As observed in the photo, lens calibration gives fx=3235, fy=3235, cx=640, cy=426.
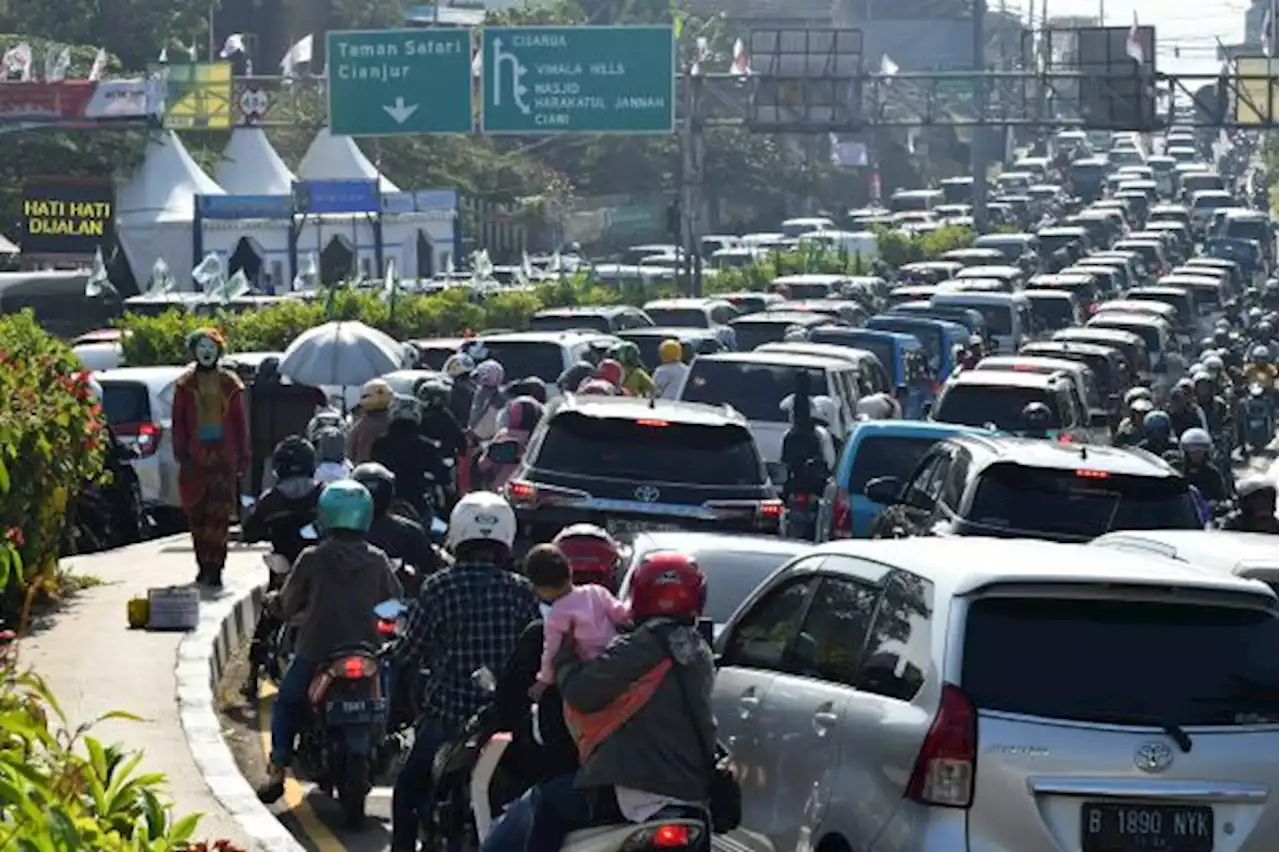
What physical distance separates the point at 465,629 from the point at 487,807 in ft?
3.54

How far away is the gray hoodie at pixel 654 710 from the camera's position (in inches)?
344

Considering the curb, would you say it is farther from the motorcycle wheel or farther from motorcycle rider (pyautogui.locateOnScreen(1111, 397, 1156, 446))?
motorcycle rider (pyautogui.locateOnScreen(1111, 397, 1156, 446))

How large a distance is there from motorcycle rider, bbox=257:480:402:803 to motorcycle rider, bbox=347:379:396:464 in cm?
858

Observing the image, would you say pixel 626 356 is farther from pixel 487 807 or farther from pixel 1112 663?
pixel 1112 663

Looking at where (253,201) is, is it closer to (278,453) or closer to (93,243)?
(93,243)

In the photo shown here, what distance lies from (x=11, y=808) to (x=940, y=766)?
13.2 feet

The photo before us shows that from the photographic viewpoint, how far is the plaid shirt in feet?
37.5

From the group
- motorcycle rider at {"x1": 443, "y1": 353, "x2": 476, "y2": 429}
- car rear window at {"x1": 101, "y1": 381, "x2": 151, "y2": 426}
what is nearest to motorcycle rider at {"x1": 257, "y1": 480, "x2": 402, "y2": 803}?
motorcycle rider at {"x1": 443, "y1": 353, "x2": 476, "y2": 429}

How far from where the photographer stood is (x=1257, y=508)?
56.4 feet

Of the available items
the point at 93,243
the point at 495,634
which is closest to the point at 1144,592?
the point at 495,634

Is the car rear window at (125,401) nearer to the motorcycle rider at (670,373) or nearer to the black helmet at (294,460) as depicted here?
the motorcycle rider at (670,373)

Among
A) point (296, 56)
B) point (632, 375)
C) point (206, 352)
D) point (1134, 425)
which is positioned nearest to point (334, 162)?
point (296, 56)

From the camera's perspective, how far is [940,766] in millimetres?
8859

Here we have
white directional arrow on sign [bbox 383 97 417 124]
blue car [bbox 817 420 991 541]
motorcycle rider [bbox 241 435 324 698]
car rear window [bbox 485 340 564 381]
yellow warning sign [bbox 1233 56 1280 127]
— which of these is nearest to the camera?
motorcycle rider [bbox 241 435 324 698]
